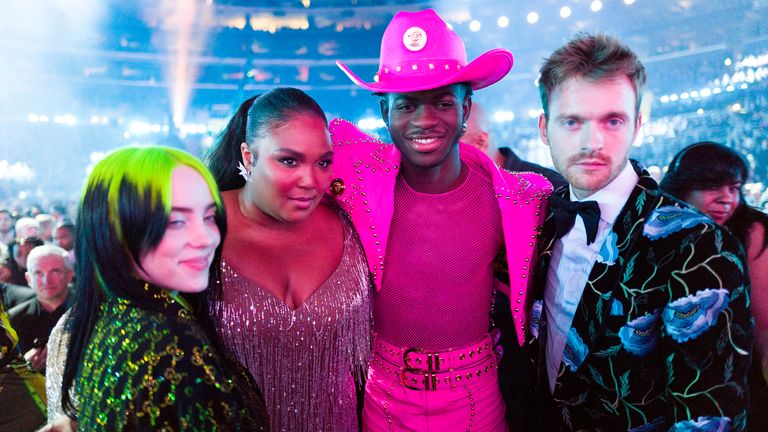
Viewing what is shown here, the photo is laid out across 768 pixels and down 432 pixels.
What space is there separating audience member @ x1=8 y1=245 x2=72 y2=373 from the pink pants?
2.28 metres

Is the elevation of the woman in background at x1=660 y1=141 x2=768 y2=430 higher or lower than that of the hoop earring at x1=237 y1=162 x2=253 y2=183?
lower

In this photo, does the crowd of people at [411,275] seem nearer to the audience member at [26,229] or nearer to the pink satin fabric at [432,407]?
the pink satin fabric at [432,407]

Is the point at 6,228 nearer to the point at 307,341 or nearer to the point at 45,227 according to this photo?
the point at 45,227

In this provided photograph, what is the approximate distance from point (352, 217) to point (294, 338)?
51cm

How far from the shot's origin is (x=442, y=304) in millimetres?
1894

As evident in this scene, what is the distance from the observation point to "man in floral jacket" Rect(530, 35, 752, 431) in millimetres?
1205

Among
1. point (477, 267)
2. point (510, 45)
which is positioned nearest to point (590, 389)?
point (477, 267)

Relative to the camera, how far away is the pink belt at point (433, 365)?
1.87m

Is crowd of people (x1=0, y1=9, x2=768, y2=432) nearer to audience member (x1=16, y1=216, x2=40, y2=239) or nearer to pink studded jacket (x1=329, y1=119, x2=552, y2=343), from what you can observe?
Answer: pink studded jacket (x1=329, y1=119, x2=552, y2=343)

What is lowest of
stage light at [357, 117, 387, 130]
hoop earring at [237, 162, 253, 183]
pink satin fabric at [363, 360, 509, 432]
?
pink satin fabric at [363, 360, 509, 432]

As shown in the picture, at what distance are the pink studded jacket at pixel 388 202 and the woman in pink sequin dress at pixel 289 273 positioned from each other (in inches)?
3.2

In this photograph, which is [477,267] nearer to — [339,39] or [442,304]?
[442,304]

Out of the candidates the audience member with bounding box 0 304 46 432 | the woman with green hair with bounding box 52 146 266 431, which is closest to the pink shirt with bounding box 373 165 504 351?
the woman with green hair with bounding box 52 146 266 431

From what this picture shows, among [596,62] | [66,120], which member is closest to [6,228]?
[596,62]
